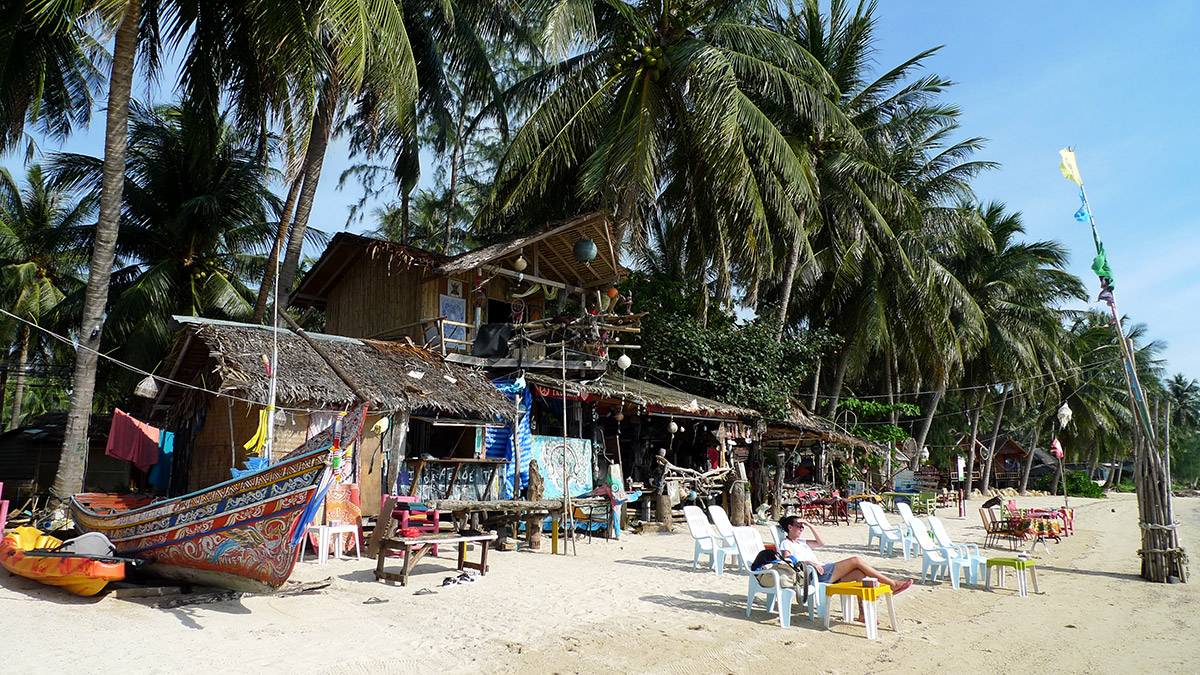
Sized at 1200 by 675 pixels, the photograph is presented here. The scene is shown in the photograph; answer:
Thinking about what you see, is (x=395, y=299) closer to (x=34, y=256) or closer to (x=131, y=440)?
(x=131, y=440)

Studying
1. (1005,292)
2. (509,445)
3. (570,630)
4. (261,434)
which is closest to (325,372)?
(261,434)

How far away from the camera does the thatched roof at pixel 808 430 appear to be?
60.8ft

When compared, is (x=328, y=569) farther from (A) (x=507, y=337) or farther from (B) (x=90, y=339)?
(A) (x=507, y=337)

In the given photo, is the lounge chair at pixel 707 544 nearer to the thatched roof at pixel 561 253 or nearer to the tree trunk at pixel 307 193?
the thatched roof at pixel 561 253

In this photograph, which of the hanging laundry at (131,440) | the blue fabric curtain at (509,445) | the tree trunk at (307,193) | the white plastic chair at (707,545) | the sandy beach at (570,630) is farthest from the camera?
the tree trunk at (307,193)

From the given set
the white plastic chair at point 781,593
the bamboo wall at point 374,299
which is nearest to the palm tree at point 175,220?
the bamboo wall at point 374,299

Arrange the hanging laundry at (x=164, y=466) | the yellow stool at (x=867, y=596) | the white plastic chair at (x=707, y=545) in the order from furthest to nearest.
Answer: the hanging laundry at (x=164, y=466), the white plastic chair at (x=707, y=545), the yellow stool at (x=867, y=596)

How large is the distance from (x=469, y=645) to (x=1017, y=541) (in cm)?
1208

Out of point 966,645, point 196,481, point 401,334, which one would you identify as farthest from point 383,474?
point 966,645

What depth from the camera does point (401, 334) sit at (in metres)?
15.4

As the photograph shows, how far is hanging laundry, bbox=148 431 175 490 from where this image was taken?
40.7 ft

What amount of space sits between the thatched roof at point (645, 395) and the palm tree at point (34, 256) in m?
13.0

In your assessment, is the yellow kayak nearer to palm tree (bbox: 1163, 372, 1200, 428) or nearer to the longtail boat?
the longtail boat

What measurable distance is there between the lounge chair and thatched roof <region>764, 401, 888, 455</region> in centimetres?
787
